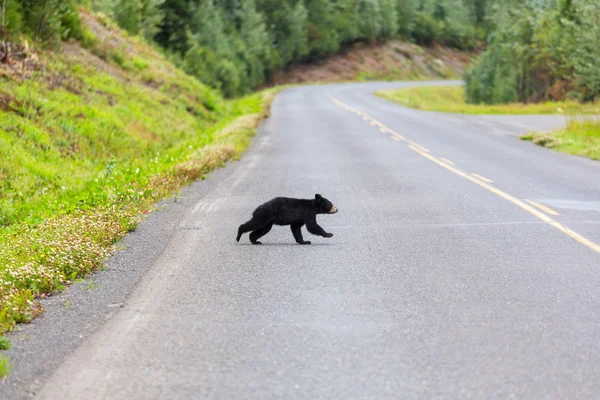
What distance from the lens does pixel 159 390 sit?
14.9 ft

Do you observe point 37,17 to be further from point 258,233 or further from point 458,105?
point 458,105

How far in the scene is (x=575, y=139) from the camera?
77.3 ft

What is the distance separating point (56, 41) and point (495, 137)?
1500cm

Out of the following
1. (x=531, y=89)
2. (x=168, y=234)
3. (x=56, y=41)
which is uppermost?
(x=56, y=41)

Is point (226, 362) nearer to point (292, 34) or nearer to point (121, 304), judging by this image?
point (121, 304)

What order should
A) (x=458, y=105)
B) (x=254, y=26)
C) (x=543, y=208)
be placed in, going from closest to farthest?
(x=543, y=208) → (x=458, y=105) → (x=254, y=26)

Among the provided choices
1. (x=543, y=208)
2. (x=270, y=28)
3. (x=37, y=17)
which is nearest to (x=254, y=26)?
(x=270, y=28)

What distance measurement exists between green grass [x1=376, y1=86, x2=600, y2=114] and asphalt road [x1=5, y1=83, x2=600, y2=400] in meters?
26.0

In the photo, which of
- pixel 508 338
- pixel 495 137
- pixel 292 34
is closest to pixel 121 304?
pixel 508 338

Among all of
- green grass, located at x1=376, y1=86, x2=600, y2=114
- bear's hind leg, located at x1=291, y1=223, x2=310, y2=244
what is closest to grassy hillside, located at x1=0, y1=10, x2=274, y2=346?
bear's hind leg, located at x1=291, y1=223, x2=310, y2=244

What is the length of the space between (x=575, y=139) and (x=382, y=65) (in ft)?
310

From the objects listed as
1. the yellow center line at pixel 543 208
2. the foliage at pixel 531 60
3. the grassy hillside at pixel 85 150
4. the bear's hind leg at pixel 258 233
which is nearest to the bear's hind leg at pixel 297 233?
the bear's hind leg at pixel 258 233

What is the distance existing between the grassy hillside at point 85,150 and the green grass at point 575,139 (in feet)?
29.4

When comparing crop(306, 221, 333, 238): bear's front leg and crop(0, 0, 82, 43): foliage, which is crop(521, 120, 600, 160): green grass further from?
crop(0, 0, 82, 43): foliage
